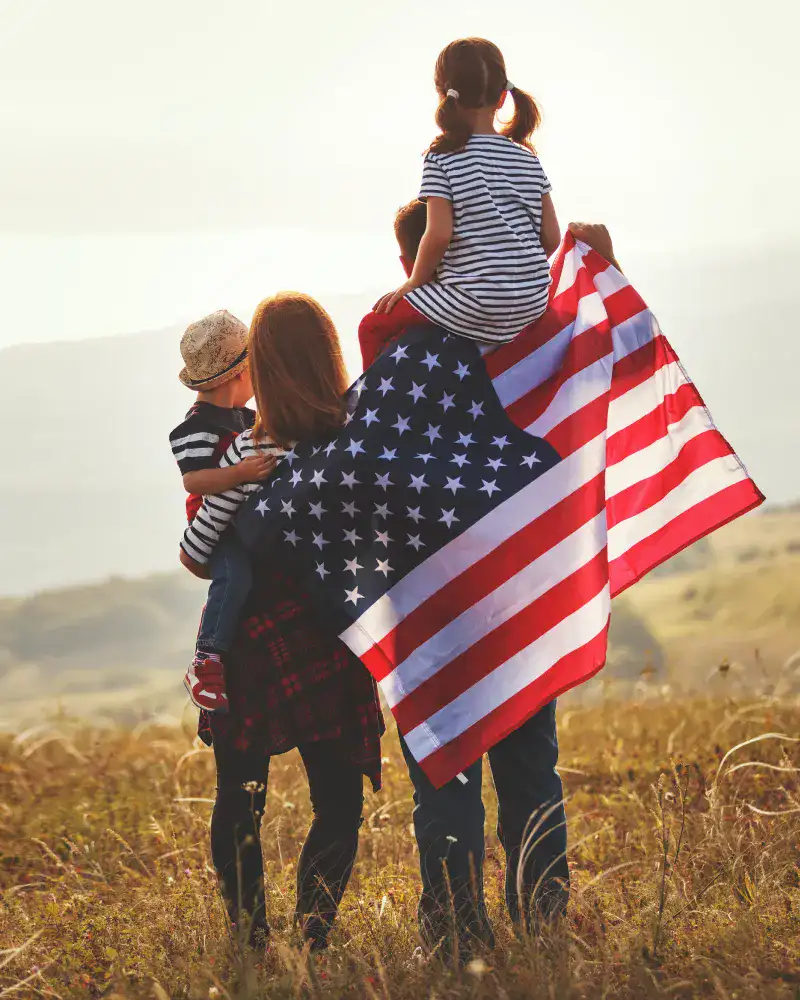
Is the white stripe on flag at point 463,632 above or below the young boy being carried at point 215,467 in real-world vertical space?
below

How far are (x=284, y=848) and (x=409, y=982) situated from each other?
2.24 m

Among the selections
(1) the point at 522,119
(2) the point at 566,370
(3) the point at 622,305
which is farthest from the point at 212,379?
A: (3) the point at 622,305

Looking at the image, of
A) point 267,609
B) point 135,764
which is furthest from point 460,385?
point 135,764

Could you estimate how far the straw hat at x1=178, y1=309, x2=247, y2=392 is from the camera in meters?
3.60

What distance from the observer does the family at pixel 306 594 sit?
3.46 metres

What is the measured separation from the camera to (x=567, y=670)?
3543 mm

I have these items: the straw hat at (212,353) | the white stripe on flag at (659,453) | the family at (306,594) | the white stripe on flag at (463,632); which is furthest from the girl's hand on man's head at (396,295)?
the white stripe on flag at (659,453)

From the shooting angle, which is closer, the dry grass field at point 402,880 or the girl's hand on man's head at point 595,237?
the dry grass field at point 402,880

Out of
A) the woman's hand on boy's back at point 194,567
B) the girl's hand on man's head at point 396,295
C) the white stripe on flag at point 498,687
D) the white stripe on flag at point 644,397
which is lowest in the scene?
the white stripe on flag at point 498,687

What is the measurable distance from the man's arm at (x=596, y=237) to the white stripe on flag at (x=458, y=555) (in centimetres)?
84

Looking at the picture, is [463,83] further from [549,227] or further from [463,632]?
[463,632]

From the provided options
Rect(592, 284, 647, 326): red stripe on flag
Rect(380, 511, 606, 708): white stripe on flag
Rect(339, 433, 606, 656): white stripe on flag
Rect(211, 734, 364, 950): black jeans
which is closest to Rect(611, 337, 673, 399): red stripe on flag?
Rect(592, 284, 647, 326): red stripe on flag

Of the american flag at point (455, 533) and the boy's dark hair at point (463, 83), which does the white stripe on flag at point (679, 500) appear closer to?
the american flag at point (455, 533)

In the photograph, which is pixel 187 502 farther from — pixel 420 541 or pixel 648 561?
pixel 648 561
